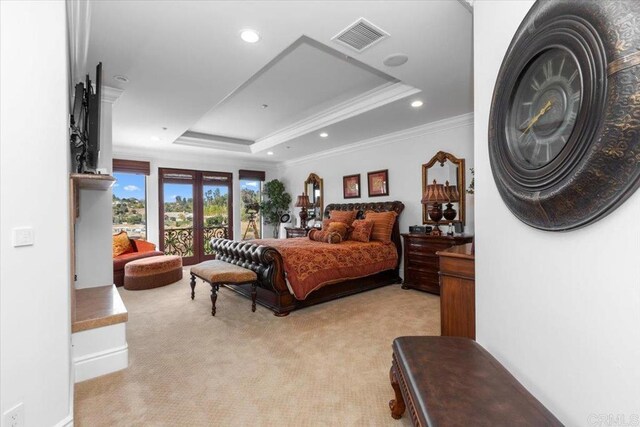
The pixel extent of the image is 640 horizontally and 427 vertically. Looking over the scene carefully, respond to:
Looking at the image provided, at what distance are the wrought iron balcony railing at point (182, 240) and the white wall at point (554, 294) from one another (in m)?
6.42

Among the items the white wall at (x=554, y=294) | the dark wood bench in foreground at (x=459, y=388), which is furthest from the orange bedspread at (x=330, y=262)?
the white wall at (x=554, y=294)

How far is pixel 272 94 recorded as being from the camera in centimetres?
398

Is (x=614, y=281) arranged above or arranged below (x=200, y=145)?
below

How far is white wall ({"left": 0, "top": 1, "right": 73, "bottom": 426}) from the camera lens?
4.52 ft

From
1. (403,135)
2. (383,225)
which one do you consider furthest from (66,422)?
(403,135)

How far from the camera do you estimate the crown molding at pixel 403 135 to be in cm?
441

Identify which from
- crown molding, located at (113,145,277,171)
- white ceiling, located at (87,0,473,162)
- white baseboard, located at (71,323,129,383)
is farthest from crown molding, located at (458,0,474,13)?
crown molding, located at (113,145,277,171)

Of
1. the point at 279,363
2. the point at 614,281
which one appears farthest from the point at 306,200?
the point at 614,281

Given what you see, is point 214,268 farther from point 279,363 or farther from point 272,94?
point 272,94

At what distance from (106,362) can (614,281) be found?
311 centimetres

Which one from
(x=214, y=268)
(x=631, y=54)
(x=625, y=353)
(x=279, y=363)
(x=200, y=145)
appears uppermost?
(x=200, y=145)

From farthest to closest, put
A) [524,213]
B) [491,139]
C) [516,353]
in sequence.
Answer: [491,139] → [516,353] → [524,213]

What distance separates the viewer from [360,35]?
2.29 m

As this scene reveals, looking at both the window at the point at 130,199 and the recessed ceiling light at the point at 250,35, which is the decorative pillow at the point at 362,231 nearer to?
the recessed ceiling light at the point at 250,35
